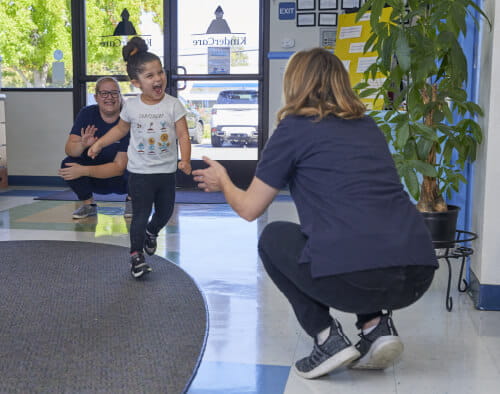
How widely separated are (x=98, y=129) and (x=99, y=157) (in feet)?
0.66

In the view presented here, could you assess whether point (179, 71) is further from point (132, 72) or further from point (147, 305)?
point (147, 305)

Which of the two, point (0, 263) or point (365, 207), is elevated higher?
point (365, 207)

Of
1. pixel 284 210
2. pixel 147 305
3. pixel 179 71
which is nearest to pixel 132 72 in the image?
pixel 147 305

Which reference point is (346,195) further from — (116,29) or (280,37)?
(116,29)

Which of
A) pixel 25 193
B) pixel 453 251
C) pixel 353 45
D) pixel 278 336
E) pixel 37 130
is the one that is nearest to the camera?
pixel 278 336

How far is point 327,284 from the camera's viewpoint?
5.38ft

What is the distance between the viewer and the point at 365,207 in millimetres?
1603

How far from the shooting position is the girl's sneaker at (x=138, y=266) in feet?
9.22

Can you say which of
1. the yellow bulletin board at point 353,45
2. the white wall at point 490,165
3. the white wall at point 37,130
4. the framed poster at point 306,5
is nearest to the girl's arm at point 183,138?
the white wall at point 490,165

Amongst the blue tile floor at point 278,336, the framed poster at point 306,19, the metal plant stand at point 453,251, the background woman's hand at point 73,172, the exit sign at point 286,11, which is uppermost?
the exit sign at point 286,11

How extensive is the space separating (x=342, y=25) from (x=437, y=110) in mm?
2924

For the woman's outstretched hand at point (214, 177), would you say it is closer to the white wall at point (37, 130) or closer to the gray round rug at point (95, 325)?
the gray round rug at point (95, 325)

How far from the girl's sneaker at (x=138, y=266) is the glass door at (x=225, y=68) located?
11.3 ft

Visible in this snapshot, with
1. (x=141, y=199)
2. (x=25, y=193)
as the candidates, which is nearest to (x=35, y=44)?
(x=25, y=193)
